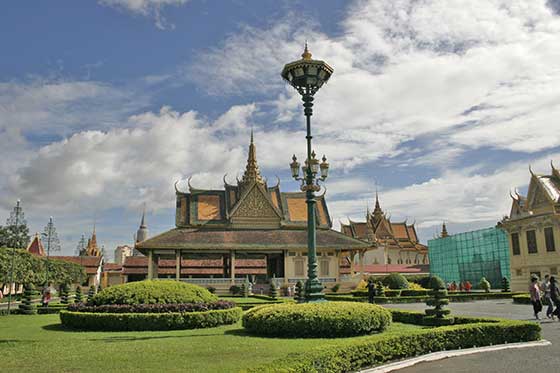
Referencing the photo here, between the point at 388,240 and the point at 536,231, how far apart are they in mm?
42987

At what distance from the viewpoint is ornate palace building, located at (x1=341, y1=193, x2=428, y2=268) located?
69.9 meters

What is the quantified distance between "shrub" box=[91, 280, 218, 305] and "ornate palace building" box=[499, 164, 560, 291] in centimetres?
2134

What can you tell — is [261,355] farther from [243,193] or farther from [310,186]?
[243,193]

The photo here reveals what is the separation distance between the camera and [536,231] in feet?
94.0

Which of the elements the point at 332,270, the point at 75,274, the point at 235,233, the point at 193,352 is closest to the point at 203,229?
the point at 235,233

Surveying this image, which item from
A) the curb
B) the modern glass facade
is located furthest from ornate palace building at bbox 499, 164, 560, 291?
the curb

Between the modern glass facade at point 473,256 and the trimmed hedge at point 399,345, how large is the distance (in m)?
38.0

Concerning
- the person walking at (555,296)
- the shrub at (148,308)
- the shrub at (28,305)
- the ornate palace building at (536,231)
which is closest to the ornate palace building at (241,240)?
the ornate palace building at (536,231)

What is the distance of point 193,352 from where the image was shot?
347 inches

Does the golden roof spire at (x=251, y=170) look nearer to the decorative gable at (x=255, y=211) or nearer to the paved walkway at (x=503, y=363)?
the decorative gable at (x=255, y=211)

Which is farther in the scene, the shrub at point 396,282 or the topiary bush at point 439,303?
the shrub at point 396,282

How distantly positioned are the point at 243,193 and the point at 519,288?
24.3 meters

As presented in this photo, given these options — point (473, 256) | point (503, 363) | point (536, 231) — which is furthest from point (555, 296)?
point (473, 256)

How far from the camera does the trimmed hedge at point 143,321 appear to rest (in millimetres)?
12734
